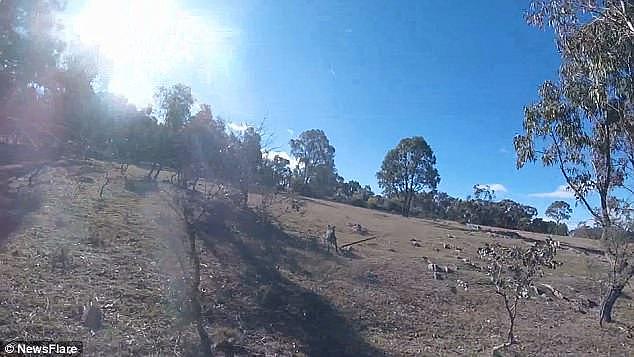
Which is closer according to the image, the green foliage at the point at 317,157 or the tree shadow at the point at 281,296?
the tree shadow at the point at 281,296

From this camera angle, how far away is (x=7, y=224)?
1395cm

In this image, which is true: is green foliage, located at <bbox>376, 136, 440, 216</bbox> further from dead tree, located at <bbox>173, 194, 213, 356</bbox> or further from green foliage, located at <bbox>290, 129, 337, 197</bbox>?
dead tree, located at <bbox>173, 194, 213, 356</bbox>

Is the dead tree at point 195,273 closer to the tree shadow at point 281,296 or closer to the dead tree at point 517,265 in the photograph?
the tree shadow at point 281,296

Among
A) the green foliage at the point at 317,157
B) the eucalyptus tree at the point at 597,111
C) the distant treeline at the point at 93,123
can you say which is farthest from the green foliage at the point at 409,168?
the eucalyptus tree at the point at 597,111

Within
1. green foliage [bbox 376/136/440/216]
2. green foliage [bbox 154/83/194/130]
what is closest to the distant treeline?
green foliage [bbox 154/83/194/130]

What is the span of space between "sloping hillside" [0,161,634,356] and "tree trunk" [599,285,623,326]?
0.71 m

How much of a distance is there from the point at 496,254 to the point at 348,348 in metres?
4.57

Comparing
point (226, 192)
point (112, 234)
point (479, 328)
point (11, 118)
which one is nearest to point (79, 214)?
point (112, 234)

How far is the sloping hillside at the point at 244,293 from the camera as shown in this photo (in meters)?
9.05

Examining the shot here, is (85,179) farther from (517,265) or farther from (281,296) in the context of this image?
(517,265)
